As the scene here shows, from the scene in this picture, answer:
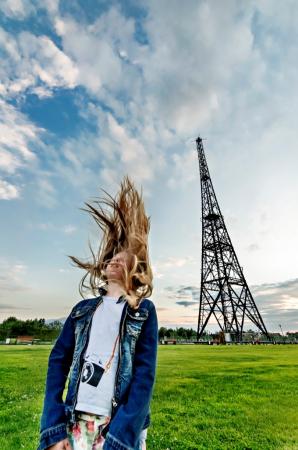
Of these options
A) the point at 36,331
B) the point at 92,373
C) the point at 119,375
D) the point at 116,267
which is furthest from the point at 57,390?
the point at 36,331

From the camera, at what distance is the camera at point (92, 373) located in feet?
6.08

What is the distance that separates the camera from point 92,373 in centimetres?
187

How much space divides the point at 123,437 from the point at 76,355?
0.55 metres

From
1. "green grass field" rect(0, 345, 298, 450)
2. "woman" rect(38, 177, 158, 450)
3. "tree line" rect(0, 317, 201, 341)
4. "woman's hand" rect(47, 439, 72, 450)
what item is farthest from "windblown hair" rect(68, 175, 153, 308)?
"tree line" rect(0, 317, 201, 341)

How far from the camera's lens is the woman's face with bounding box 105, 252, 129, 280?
2.27 m

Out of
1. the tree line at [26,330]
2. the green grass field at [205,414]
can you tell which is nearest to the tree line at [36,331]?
the tree line at [26,330]

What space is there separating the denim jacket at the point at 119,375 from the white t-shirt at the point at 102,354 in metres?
0.03

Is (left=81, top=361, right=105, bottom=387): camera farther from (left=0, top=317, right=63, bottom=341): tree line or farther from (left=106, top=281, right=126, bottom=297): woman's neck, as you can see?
(left=0, top=317, right=63, bottom=341): tree line

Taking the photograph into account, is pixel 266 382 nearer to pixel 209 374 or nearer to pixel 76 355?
pixel 209 374

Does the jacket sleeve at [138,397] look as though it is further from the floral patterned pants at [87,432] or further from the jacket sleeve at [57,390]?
the jacket sleeve at [57,390]

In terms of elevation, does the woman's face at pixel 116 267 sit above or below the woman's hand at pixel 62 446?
above

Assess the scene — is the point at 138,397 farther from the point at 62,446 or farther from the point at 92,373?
the point at 62,446

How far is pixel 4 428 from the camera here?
4766 mm

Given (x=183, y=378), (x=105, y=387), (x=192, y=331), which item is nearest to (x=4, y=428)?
(x=105, y=387)
